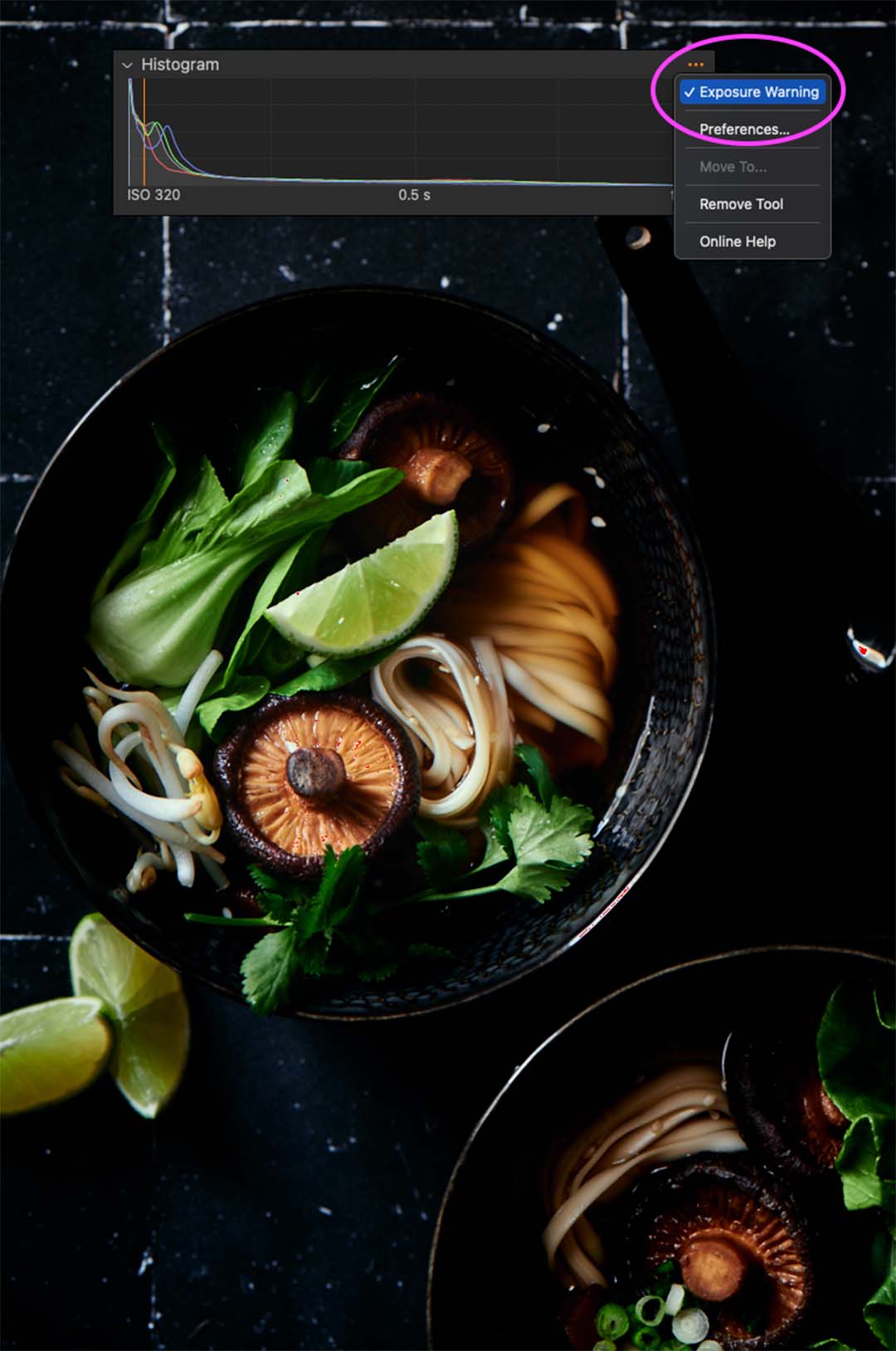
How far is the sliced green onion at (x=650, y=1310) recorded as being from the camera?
159 cm

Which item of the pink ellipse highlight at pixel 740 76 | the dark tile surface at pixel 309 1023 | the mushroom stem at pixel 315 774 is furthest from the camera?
the dark tile surface at pixel 309 1023

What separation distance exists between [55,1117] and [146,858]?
507 mm

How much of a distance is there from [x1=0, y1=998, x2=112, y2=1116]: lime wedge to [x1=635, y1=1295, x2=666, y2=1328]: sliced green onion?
29.9 inches

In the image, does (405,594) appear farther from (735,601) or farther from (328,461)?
(735,601)

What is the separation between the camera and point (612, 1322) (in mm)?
1589

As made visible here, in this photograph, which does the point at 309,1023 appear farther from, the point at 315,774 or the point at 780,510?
the point at 780,510

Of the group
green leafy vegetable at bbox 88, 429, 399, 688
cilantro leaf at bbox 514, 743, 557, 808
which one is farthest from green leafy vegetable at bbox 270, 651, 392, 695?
cilantro leaf at bbox 514, 743, 557, 808

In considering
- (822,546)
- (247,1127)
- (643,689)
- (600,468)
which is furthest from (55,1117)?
(822,546)

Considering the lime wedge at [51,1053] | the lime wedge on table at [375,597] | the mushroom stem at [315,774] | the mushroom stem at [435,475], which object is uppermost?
the mushroom stem at [435,475]

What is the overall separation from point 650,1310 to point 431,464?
42.3 inches

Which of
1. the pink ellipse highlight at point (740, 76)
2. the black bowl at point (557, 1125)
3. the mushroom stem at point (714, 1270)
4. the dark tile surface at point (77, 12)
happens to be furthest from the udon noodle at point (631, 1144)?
the dark tile surface at point (77, 12)

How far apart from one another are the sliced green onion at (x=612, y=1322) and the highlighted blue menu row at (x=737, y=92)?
147 cm

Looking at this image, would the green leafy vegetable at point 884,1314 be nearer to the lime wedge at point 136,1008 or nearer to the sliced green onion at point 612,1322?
the sliced green onion at point 612,1322

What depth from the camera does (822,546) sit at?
1.76 meters
